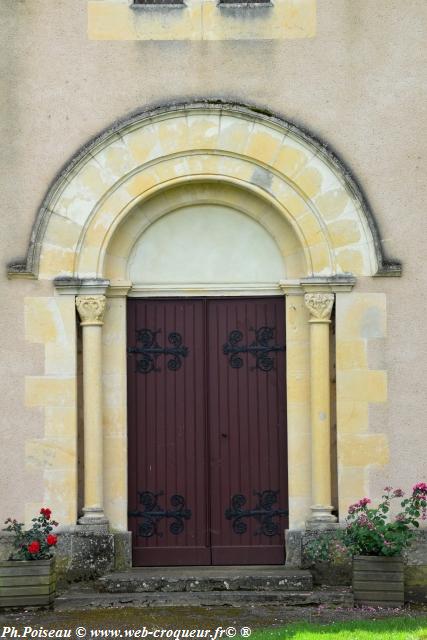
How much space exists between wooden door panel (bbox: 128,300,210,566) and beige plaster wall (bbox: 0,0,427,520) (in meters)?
1.00

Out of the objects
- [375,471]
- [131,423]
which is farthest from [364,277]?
[131,423]

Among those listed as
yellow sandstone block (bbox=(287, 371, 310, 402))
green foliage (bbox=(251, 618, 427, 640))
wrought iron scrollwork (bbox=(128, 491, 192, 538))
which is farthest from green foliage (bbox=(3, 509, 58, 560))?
yellow sandstone block (bbox=(287, 371, 310, 402))

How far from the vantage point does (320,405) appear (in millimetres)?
11625

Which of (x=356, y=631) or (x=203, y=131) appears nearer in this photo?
(x=356, y=631)

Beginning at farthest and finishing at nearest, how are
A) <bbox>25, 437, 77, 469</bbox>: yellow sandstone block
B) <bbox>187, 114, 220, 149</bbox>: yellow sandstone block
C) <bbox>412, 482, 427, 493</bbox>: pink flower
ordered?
<bbox>187, 114, 220, 149</bbox>: yellow sandstone block
<bbox>25, 437, 77, 469</bbox>: yellow sandstone block
<bbox>412, 482, 427, 493</bbox>: pink flower

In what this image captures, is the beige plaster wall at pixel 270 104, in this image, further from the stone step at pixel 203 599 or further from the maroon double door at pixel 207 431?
the stone step at pixel 203 599

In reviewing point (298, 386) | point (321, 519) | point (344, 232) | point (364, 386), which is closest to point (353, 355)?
point (364, 386)

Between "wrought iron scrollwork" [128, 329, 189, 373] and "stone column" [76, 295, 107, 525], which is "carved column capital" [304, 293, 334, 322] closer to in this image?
"wrought iron scrollwork" [128, 329, 189, 373]

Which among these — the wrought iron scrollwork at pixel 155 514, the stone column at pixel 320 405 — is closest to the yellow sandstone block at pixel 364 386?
the stone column at pixel 320 405

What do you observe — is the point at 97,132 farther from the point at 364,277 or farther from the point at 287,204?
the point at 364,277

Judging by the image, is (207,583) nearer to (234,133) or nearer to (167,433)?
(167,433)

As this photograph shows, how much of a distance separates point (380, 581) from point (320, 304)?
256cm

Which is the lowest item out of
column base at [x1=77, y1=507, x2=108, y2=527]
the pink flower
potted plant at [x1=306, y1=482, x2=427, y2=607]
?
potted plant at [x1=306, y1=482, x2=427, y2=607]

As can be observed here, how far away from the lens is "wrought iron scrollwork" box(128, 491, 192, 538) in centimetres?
1194
